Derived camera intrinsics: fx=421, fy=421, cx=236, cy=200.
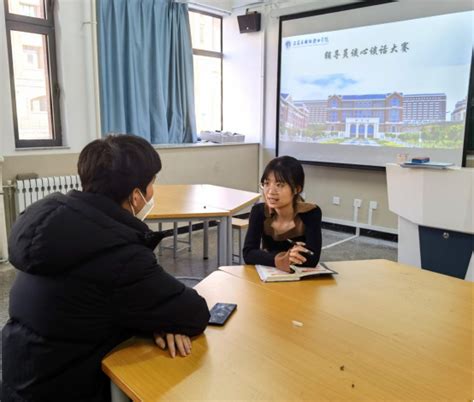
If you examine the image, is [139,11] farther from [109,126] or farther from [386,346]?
[386,346]

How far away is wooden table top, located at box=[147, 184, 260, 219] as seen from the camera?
2.66 m

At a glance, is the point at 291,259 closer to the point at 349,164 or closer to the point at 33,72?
the point at 349,164

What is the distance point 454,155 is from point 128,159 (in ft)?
12.0

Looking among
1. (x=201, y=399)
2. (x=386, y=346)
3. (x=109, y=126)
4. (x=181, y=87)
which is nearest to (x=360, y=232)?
(x=181, y=87)

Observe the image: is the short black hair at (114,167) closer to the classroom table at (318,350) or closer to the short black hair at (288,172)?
the classroom table at (318,350)

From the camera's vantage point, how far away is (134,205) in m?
1.16

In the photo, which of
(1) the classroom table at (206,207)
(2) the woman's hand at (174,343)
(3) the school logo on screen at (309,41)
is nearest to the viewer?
(2) the woman's hand at (174,343)

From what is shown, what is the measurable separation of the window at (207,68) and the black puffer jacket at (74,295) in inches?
185

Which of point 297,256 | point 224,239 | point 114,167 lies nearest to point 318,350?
point 297,256

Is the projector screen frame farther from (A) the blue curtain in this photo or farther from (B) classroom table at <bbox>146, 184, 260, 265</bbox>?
(B) classroom table at <bbox>146, 184, 260, 265</bbox>

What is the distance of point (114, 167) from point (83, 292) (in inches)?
12.6

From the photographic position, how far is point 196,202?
3.01 metres

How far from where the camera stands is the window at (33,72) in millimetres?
3742

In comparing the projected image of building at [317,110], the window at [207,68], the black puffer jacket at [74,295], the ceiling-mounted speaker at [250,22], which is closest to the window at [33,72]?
the window at [207,68]
